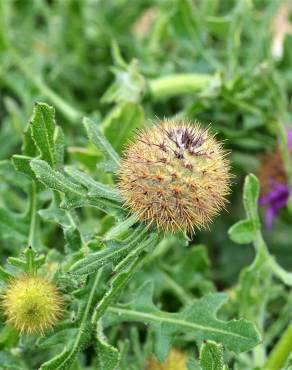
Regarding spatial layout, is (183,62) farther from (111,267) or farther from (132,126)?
(111,267)

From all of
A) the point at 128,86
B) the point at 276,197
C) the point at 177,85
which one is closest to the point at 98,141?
the point at 128,86

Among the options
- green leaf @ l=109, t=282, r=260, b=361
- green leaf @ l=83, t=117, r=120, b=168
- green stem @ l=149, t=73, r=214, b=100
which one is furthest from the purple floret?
green leaf @ l=83, t=117, r=120, b=168

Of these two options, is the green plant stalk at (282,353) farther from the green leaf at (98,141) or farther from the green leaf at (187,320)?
the green leaf at (98,141)

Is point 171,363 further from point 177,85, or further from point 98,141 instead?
point 177,85

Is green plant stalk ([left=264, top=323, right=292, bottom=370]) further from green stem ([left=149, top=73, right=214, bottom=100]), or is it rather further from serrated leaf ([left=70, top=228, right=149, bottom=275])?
green stem ([left=149, top=73, right=214, bottom=100])

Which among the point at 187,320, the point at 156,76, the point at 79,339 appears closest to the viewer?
the point at 79,339

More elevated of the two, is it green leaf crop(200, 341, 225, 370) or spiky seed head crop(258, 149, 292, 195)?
spiky seed head crop(258, 149, 292, 195)

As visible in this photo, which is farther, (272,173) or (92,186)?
(272,173)

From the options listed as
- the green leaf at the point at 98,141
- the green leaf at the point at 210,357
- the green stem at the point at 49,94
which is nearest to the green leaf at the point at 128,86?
the green stem at the point at 49,94

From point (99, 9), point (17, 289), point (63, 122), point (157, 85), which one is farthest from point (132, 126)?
point (99, 9)
